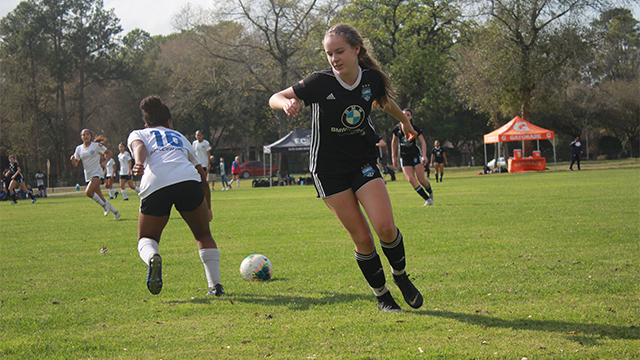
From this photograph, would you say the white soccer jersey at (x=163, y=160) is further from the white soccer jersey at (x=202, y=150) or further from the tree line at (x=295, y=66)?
the tree line at (x=295, y=66)

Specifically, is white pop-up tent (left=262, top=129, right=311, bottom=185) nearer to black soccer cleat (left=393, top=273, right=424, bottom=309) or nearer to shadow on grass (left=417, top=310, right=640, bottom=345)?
black soccer cleat (left=393, top=273, right=424, bottom=309)

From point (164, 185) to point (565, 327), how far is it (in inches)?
133

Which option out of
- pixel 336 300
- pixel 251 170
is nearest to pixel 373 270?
pixel 336 300

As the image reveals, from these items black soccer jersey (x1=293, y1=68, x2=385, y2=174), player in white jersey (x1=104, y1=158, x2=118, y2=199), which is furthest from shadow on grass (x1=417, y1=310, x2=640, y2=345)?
player in white jersey (x1=104, y1=158, x2=118, y2=199)

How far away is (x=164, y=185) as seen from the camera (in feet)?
15.8

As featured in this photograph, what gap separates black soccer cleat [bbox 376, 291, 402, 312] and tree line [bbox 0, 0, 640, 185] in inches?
1430

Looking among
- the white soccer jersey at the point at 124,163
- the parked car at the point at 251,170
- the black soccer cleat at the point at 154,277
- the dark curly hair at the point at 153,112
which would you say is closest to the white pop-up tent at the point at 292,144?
the white soccer jersey at the point at 124,163

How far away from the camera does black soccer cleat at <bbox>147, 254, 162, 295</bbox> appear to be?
4.38 m

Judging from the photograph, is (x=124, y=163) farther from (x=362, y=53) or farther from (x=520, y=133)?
(x=520, y=133)

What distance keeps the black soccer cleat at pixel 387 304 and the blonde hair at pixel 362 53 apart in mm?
1585

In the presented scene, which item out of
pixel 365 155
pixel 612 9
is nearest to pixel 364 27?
pixel 612 9

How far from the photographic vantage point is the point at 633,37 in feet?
222

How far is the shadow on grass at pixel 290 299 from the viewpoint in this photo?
4719 millimetres

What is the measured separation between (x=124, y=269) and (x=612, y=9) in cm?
4100
